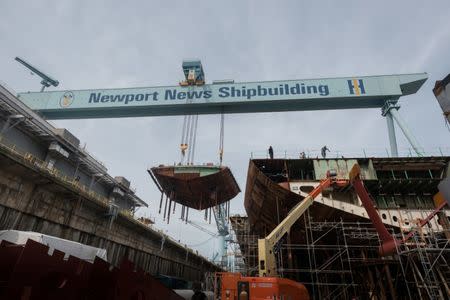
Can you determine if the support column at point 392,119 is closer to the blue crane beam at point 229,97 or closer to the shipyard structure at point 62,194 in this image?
the blue crane beam at point 229,97

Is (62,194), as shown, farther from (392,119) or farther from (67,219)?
(392,119)

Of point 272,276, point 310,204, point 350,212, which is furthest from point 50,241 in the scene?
point 350,212

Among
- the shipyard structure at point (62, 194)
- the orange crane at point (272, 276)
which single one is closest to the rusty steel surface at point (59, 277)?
the shipyard structure at point (62, 194)

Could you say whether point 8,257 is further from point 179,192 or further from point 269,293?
point 179,192

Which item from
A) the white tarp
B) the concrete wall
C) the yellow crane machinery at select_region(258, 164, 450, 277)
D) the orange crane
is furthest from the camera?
the concrete wall

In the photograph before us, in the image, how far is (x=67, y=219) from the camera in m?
15.2

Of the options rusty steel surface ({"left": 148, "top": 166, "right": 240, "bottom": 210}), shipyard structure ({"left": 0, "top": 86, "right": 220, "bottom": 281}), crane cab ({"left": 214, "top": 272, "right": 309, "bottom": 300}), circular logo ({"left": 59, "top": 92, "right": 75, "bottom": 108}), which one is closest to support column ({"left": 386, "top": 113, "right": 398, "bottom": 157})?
rusty steel surface ({"left": 148, "top": 166, "right": 240, "bottom": 210})

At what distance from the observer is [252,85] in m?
24.7

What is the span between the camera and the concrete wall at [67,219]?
12.0 m

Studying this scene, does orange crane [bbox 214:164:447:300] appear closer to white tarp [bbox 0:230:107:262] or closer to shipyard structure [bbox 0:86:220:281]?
shipyard structure [bbox 0:86:220:281]

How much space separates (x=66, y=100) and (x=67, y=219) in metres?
14.8

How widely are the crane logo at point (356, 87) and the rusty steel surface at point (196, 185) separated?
12923 millimetres

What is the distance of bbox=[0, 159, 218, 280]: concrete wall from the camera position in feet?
39.3

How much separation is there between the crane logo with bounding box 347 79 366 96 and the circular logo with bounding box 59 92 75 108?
2570 cm
